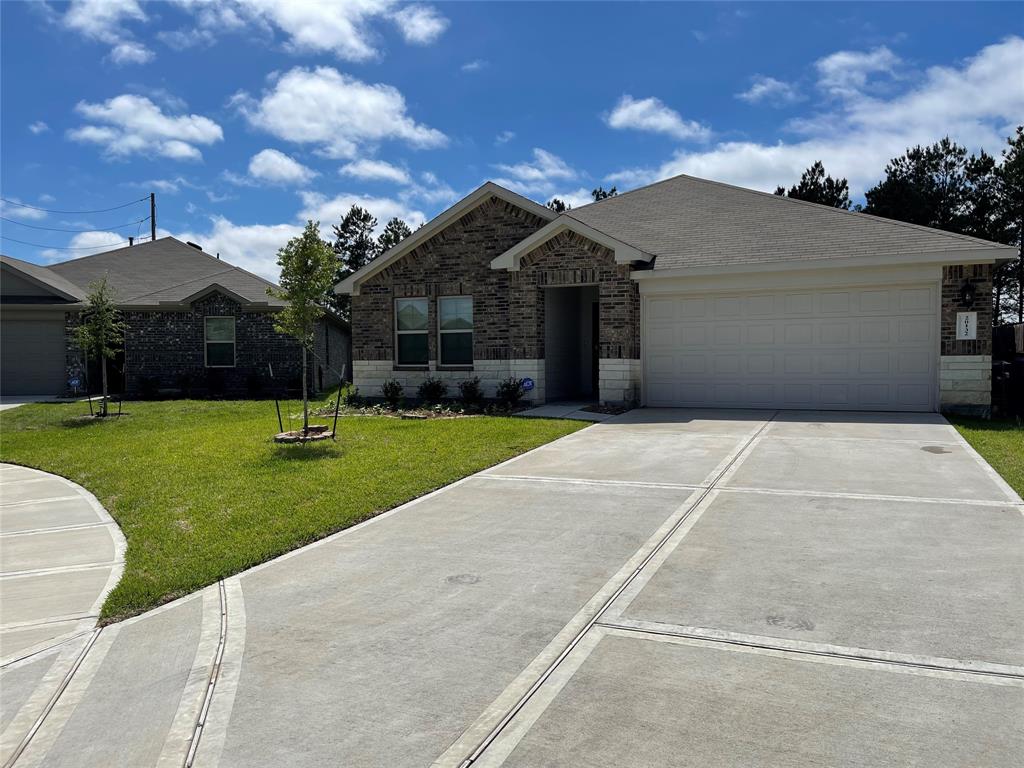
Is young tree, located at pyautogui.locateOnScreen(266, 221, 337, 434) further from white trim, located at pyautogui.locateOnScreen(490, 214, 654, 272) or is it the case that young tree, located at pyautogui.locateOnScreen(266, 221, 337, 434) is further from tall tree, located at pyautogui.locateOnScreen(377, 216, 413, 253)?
tall tree, located at pyautogui.locateOnScreen(377, 216, 413, 253)

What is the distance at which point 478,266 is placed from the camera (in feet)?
55.0

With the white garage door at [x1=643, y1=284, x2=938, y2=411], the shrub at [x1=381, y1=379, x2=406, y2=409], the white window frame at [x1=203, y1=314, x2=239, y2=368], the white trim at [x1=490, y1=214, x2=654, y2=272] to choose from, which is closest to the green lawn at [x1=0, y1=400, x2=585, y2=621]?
the shrub at [x1=381, y1=379, x2=406, y2=409]

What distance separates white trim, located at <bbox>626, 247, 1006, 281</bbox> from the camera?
1258 cm

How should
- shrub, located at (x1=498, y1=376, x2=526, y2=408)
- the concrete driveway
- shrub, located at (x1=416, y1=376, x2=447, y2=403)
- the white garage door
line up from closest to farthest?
the concrete driveway < the white garage door < shrub, located at (x1=498, y1=376, x2=526, y2=408) < shrub, located at (x1=416, y1=376, x2=447, y2=403)

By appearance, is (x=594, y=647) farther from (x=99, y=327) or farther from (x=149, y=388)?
(x=149, y=388)

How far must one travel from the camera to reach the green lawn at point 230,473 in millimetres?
5820

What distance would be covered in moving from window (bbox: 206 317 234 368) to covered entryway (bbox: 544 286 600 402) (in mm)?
11465

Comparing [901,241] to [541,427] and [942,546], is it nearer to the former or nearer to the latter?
[541,427]

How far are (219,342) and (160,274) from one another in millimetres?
5926

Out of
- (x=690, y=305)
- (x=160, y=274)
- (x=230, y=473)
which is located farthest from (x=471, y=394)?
(x=160, y=274)

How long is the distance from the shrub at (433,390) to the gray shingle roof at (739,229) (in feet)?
16.3

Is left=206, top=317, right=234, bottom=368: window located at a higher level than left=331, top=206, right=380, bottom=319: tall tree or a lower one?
lower

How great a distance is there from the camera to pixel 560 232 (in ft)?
50.1

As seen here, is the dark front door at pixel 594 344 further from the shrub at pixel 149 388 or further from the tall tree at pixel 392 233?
the tall tree at pixel 392 233
